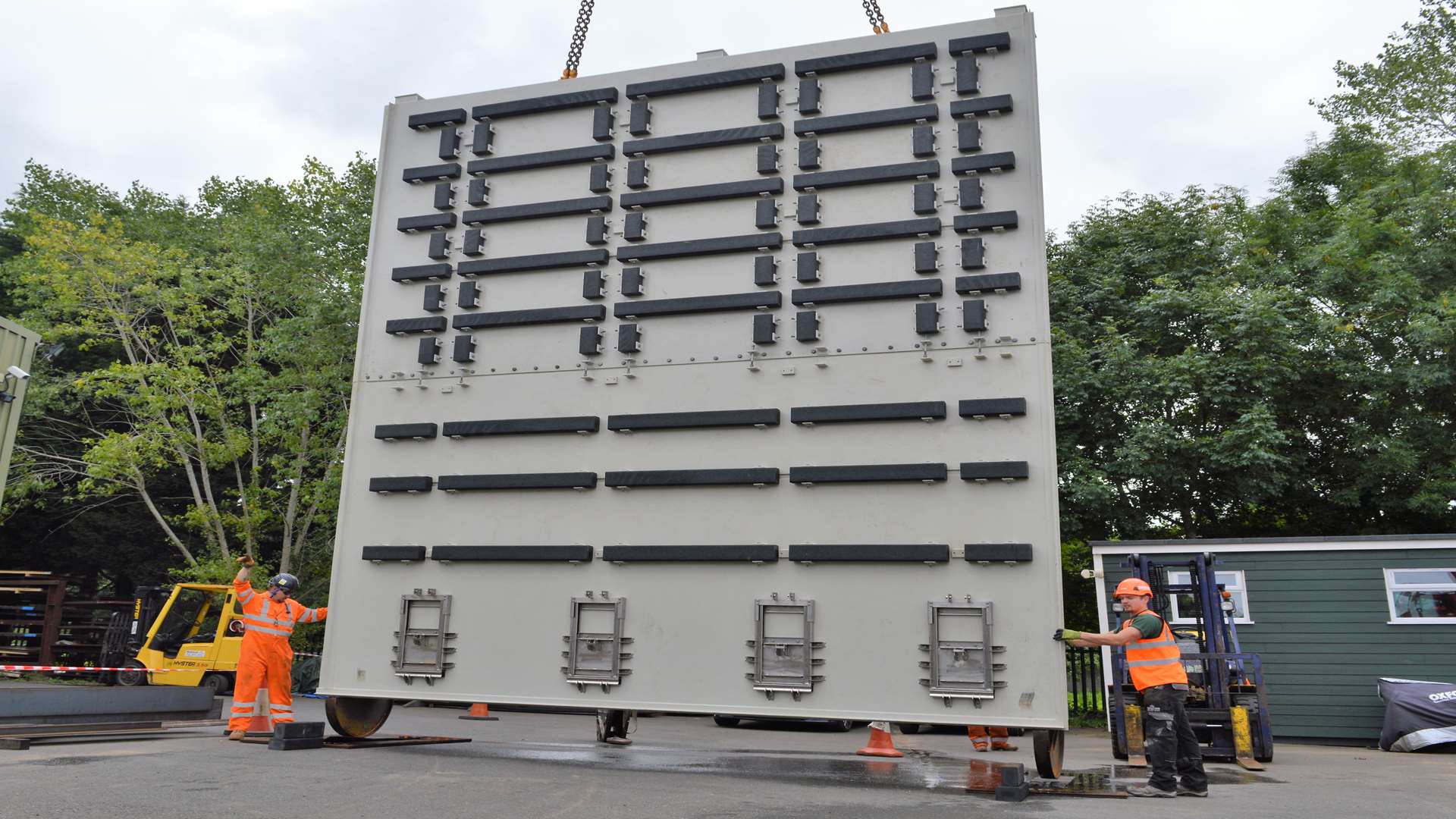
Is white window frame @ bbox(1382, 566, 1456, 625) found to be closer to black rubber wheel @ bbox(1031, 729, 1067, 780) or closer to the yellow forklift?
black rubber wheel @ bbox(1031, 729, 1067, 780)

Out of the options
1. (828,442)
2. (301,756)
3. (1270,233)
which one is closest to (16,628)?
(301,756)

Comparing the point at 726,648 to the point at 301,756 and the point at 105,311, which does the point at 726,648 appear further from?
the point at 105,311

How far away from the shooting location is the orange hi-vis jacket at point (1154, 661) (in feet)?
26.5

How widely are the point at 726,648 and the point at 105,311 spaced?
64.6 ft

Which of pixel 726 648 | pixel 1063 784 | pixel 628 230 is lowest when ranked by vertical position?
pixel 1063 784

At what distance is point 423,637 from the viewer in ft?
27.8

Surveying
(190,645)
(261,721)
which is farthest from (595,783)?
(190,645)


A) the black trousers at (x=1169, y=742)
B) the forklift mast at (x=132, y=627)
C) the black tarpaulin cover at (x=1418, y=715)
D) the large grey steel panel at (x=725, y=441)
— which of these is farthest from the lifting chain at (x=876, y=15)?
the forklift mast at (x=132, y=627)

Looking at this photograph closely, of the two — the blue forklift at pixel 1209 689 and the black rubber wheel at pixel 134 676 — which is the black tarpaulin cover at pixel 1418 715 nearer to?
the blue forklift at pixel 1209 689

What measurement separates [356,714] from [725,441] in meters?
4.06

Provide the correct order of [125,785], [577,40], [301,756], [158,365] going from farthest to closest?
[158,365] → [577,40] → [301,756] → [125,785]

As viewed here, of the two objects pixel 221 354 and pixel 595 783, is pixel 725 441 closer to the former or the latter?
pixel 595 783

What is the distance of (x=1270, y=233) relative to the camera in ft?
77.2

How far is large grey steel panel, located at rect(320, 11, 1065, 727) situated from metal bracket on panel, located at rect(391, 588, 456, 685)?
0.30ft
